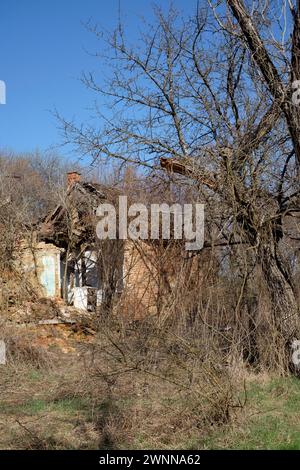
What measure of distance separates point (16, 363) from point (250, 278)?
174 inches

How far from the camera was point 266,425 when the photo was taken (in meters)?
5.64

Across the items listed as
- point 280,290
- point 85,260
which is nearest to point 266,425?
point 280,290

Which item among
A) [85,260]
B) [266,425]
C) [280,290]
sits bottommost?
[266,425]

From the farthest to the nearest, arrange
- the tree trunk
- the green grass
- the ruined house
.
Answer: the ruined house
the tree trunk
the green grass

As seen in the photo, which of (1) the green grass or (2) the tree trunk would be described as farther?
(2) the tree trunk

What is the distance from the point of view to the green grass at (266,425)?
5098mm

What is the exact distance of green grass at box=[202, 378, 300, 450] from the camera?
510 cm

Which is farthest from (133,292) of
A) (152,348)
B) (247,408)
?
(247,408)

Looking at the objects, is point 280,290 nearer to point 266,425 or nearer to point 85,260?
point 266,425

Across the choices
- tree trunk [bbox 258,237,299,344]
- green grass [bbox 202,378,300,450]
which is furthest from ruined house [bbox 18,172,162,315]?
green grass [bbox 202,378,300,450]

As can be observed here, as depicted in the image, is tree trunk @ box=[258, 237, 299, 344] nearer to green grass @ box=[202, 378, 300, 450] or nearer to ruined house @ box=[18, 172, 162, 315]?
green grass @ box=[202, 378, 300, 450]

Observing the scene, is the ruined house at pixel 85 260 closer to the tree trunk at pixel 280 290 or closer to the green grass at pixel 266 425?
the tree trunk at pixel 280 290

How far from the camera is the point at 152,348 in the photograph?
6672 millimetres

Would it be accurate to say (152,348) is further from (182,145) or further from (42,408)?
(182,145)
